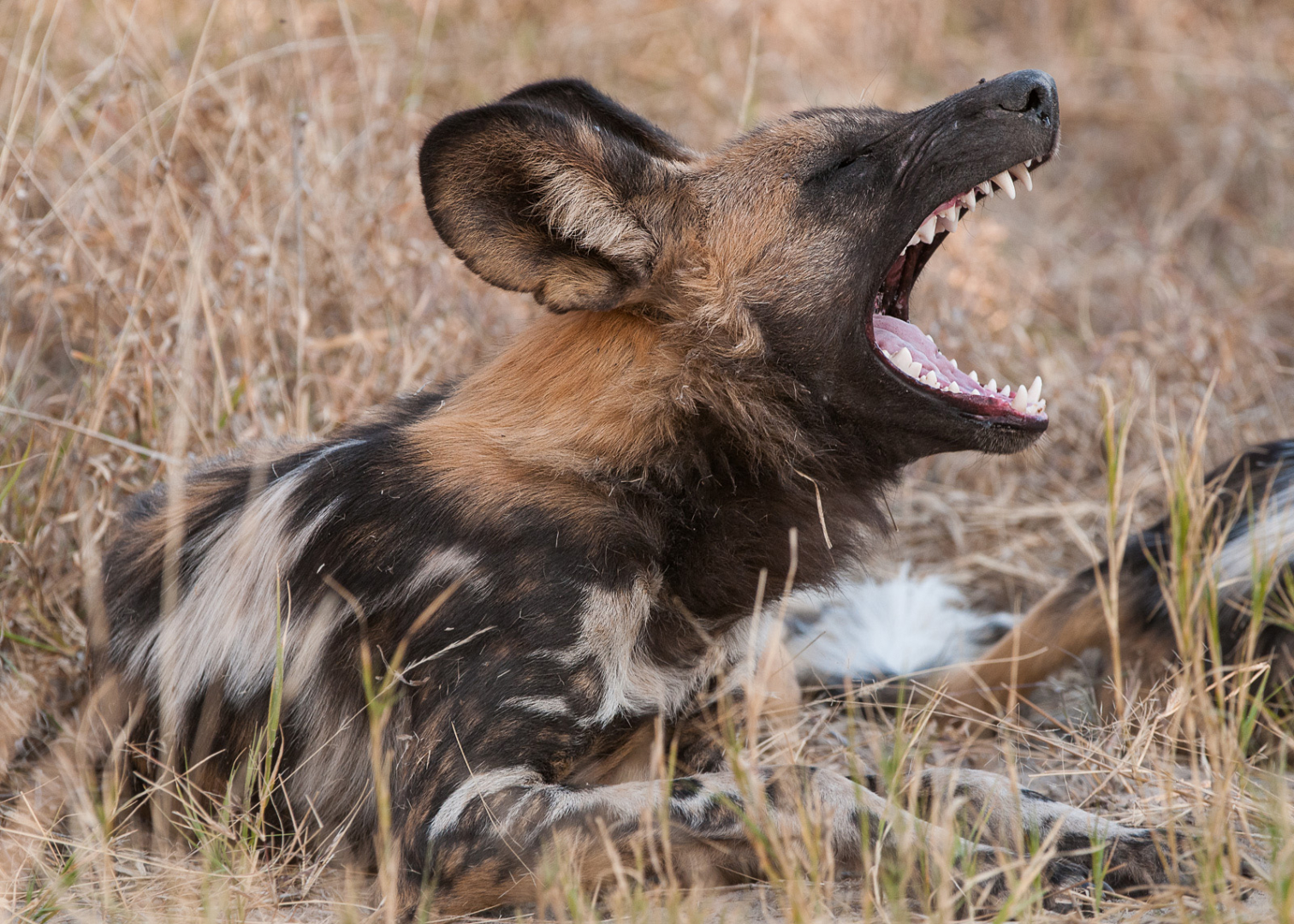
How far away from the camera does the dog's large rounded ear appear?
7.04 feet

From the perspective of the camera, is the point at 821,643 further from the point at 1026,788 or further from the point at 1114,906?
the point at 1114,906

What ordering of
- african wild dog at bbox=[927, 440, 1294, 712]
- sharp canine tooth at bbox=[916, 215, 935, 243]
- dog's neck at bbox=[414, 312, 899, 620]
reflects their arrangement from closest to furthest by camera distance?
dog's neck at bbox=[414, 312, 899, 620] → sharp canine tooth at bbox=[916, 215, 935, 243] → african wild dog at bbox=[927, 440, 1294, 712]

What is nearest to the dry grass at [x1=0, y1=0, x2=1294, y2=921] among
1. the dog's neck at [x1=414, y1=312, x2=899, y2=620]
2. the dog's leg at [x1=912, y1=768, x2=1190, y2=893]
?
the dog's leg at [x1=912, y1=768, x2=1190, y2=893]

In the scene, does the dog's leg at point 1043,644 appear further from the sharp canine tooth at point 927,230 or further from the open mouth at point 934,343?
the sharp canine tooth at point 927,230

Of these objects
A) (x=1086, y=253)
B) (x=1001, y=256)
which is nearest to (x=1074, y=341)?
(x=1001, y=256)

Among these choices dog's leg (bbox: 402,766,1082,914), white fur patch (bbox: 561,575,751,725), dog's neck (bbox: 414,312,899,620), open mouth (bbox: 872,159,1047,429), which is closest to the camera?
dog's leg (bbox: 402,766,1082,914)

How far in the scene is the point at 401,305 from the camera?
358cm

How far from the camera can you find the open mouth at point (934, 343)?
230 centimetres

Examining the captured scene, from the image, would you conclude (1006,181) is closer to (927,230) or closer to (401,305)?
(927,230)

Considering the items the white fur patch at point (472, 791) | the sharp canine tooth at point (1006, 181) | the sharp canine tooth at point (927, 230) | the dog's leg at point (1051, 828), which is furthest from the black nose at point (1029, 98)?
the white fur patch at point (472, 791)

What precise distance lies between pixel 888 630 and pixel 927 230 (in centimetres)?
100

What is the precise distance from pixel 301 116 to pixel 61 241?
33.6 inches

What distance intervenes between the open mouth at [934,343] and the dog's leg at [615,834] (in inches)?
29.1

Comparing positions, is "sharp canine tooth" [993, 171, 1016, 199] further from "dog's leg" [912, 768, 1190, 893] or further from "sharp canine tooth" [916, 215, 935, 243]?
"dog's leg" [912, 768, 1190, 893]
